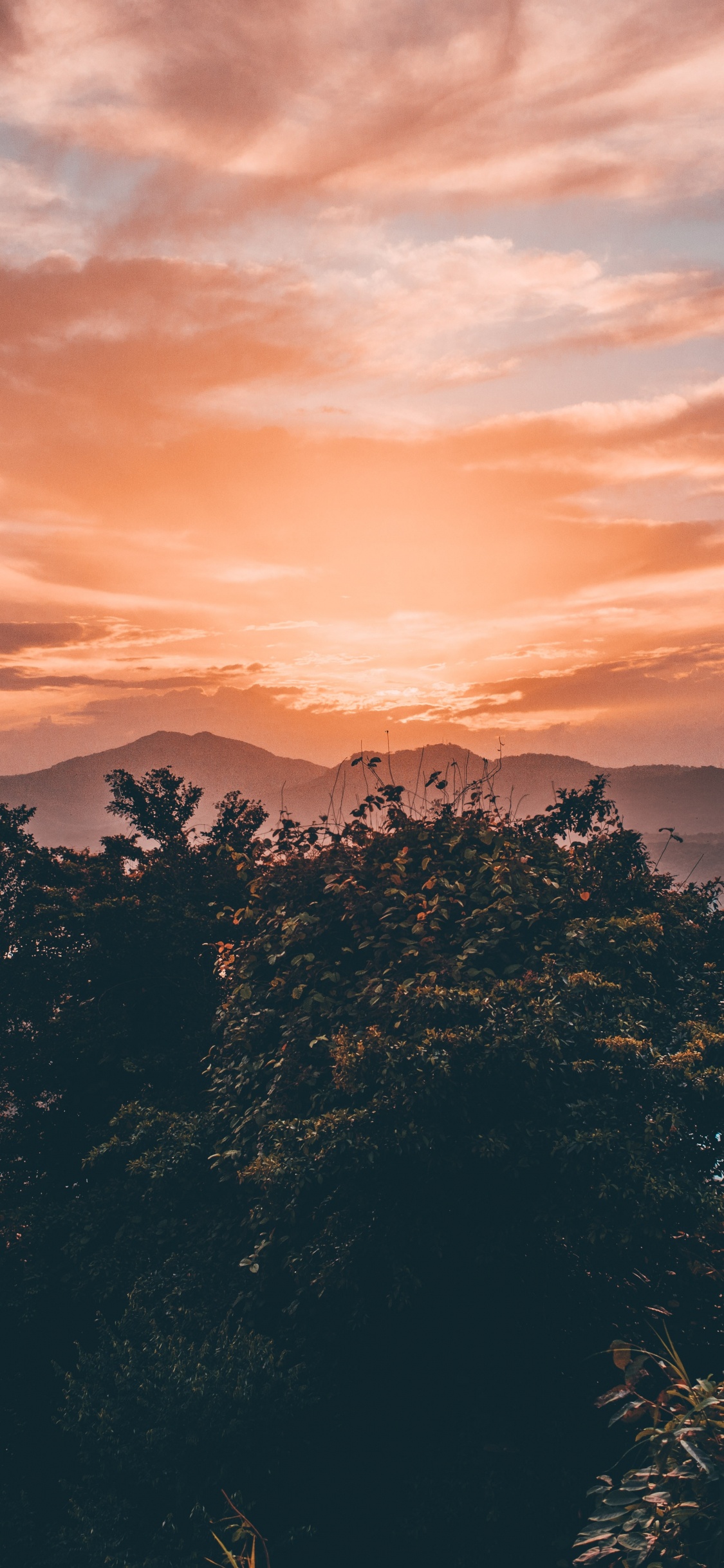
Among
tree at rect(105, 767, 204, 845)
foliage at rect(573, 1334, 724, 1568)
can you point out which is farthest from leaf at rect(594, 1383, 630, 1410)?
tree at rect(105, 767, 204, 845)

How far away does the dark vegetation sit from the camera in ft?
22.3

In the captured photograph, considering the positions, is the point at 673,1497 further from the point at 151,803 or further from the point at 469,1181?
the point at 151,803

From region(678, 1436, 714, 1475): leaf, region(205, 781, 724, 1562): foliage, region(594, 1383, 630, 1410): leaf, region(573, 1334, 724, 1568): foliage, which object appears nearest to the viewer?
region(678, 1436, 714, 1475): leaf

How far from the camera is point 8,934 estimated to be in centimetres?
1580

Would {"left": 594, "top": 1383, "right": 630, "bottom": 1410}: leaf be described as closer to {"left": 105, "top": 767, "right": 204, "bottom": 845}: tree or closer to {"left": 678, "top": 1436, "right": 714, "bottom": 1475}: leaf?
{"left": 678, "top": 1436, "right": 714, "bottom": 1475}: leaf

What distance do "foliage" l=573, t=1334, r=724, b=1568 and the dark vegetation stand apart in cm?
26

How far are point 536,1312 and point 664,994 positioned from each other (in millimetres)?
4219

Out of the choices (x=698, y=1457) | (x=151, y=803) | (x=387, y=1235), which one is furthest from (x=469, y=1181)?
(x=151, y=803)

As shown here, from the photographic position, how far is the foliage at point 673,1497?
3578 millimetres

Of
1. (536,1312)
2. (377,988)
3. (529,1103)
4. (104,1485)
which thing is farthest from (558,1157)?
(104,1485)

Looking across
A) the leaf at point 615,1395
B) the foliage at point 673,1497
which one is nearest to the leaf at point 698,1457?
the foliage at point 673,1497

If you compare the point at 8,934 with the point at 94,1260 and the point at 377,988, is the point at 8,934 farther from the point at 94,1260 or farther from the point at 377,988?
the point at 377,988

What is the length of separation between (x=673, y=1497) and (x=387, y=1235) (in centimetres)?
418

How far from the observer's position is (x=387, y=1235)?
7.63 meters
